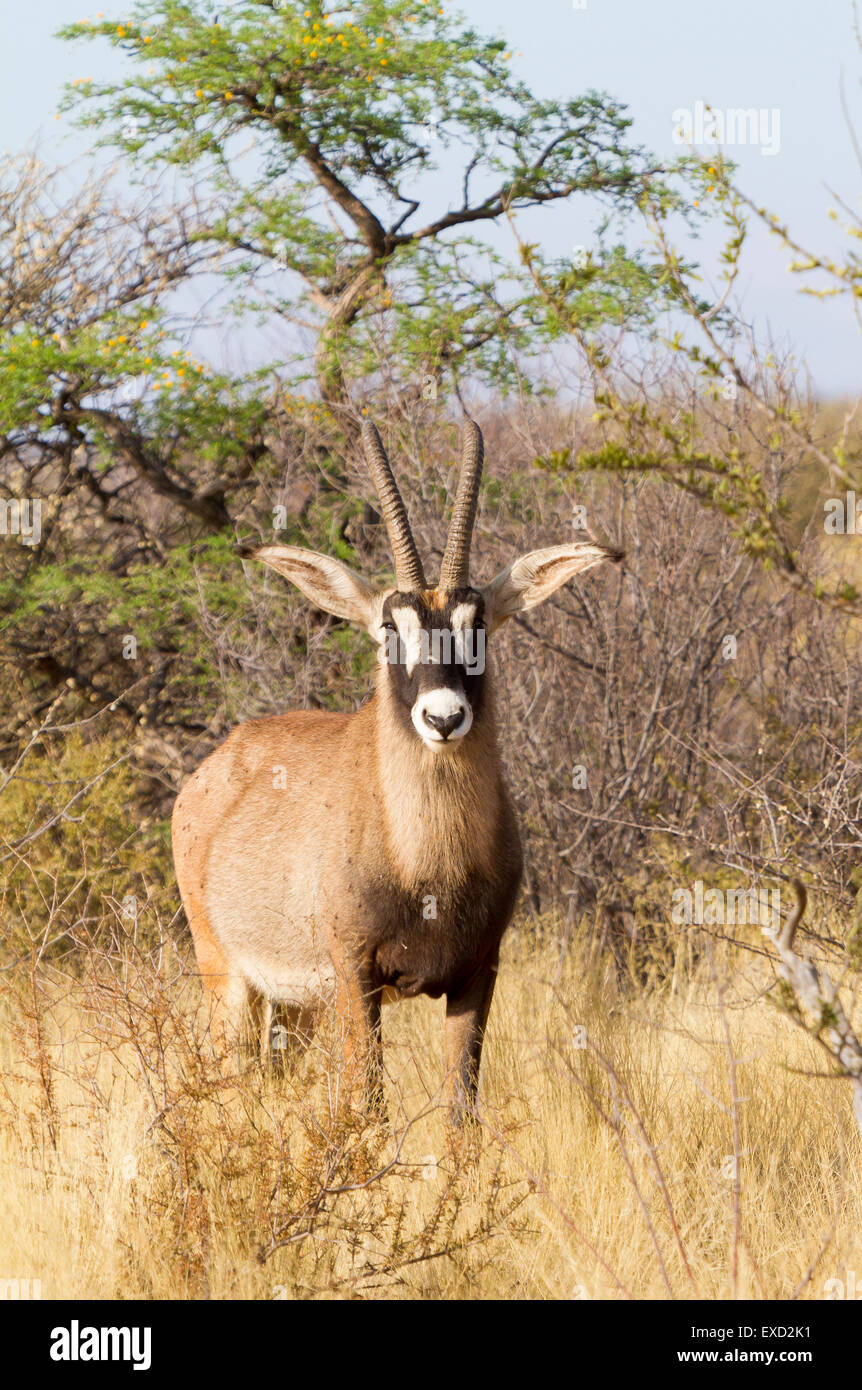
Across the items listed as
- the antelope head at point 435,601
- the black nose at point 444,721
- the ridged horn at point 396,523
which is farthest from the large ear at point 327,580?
the black nose at point 444,721

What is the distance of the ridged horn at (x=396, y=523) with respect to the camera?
510cm

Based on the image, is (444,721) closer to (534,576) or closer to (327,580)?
(534,576)

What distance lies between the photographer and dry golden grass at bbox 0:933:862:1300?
13.0ft

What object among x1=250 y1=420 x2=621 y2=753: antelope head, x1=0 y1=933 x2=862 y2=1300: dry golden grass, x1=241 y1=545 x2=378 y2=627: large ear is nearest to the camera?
x1=0 y1=933 x2=862 y2=1300: dry golden grass

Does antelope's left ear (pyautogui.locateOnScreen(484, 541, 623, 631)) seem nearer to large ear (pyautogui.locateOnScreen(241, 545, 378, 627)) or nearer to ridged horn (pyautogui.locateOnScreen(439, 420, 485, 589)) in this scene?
ridged horn (pyautogui.locateOnScreen(439, 420, 485, 589))

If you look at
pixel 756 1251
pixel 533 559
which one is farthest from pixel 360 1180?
pixel 533 559

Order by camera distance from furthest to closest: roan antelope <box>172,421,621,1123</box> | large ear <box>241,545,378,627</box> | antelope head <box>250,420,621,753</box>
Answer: large ear <box>241,545,378,627</box>, roan antelope <box>172,421,621,1123</box>, antelope head <box>250,420,621,753</box>

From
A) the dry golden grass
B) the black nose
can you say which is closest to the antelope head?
the black nose

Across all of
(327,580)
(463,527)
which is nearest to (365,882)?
(327,580)

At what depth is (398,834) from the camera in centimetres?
506

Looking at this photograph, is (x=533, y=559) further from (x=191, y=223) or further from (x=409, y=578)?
(x=191, y=223)

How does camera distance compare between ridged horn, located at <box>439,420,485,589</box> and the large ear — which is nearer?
ridged horn, located at <box>439,420,485,589</box>

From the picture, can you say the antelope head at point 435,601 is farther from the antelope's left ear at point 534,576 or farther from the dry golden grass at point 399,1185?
the dry golden grass at point 399,1185

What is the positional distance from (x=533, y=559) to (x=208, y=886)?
1889 mm
